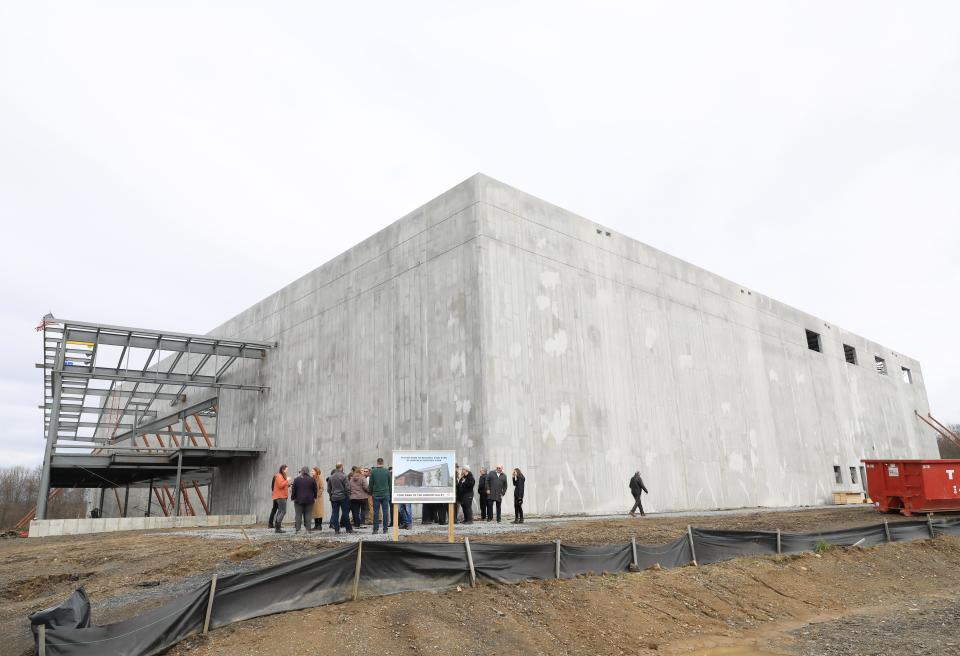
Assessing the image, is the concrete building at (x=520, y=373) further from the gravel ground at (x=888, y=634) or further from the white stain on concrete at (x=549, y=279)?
the gravel ground at (x=888, y=634)

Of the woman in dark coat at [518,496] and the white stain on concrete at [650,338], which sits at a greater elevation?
the white stain on concrete at [650,338]

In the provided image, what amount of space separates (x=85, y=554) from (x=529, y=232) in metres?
17.2

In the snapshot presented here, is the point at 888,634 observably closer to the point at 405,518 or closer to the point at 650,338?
the point at 405,518

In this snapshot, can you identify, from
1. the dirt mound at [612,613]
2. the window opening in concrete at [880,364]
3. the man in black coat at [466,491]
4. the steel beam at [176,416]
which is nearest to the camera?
the dirt mound at [612,613]

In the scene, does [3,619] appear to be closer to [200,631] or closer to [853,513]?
[200,631]

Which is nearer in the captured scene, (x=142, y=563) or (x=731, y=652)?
(x=731, y=652)

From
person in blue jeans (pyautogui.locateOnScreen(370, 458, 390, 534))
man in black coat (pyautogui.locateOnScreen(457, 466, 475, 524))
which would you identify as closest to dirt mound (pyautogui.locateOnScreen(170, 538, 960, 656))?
person in blue jeans (pyautogui.locateOnScreen(370, 458, 390, 534))

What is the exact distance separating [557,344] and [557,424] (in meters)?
2.98

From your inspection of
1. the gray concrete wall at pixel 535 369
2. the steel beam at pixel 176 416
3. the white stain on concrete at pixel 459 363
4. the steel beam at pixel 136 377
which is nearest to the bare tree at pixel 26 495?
the steel beam at pixel 176 416

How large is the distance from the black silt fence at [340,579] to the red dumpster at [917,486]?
11.8 m

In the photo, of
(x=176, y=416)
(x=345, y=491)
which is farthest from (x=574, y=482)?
(x=176, y=416)

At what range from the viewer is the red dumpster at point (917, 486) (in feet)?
73.2

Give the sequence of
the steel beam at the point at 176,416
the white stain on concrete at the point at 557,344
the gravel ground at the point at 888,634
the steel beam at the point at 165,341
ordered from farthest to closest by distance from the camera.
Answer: the steel beam at the point at 176,416
the steel beam at the point at 165,341
the white stain on concrete at the point at 557,344
the gravel ground at the point at 888,634

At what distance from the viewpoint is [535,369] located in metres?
A: 24.5
